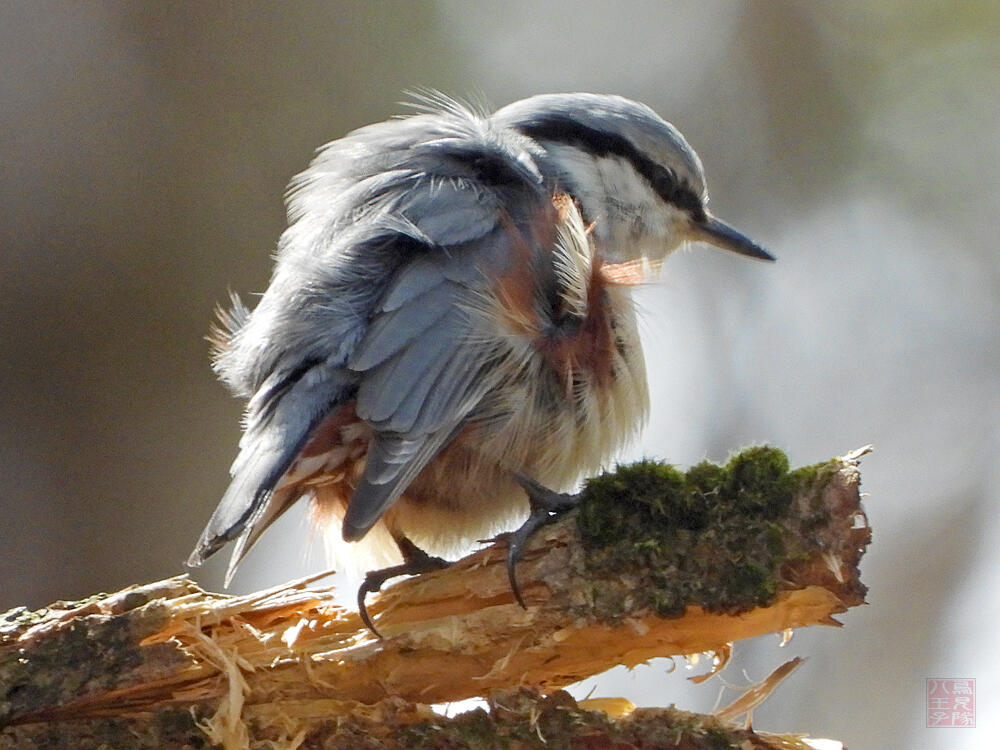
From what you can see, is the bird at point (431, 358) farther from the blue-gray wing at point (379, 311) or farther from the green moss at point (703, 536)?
the green moss at point (703, 536)

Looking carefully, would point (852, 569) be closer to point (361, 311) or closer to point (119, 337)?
point (361, 311)

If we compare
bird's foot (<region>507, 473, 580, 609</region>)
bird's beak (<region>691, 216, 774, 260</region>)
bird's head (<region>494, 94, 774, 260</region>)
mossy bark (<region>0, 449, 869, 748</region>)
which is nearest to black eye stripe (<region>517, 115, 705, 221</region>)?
bird's head (<region>494, 94, 774, 260</region>)

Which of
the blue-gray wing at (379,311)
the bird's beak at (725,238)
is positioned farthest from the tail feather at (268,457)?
the bird's beak at (725,238)

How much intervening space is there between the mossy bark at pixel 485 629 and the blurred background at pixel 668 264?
96 cm

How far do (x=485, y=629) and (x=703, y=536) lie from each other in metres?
0.36

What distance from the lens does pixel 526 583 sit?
1.64 metres

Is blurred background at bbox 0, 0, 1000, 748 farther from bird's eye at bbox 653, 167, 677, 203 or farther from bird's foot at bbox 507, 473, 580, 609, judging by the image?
bird's foot at bbox 507, 473, 580, 609

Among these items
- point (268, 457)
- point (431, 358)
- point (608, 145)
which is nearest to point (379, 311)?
point (431, 358)

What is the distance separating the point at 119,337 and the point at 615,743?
7.72 ft

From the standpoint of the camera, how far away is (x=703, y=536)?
1581 mm

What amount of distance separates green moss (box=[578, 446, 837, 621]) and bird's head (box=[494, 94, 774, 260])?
0.88 m

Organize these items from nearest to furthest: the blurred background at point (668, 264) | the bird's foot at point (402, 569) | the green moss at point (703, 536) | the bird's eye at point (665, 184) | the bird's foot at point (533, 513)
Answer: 1. the green moss at point (703, 536)
2. the bird's foot at point (533, 513)
3. the bird's foot at point (402, 569)
4. the bird's eye at point (665, 184)
5. the blurred background at point (668, 264)

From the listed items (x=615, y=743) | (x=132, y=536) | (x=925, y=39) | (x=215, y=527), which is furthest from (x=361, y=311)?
(x=925, y=39)

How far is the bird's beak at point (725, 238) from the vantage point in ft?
8.69
